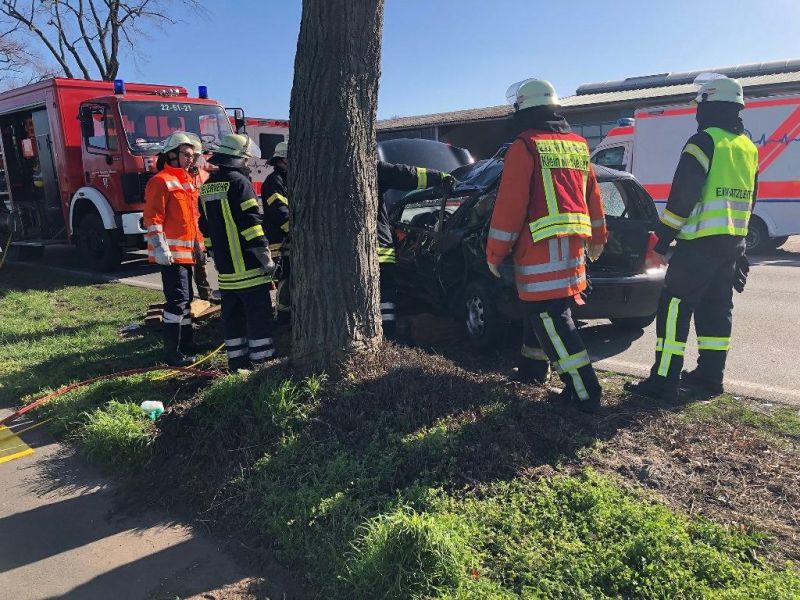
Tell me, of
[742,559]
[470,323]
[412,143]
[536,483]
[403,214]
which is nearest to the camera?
[742,559]

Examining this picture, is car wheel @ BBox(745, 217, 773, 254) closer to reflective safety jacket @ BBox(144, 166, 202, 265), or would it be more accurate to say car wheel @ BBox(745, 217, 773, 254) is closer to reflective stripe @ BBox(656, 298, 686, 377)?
reflective stripe @ BBox(656, 298, 686, 377)

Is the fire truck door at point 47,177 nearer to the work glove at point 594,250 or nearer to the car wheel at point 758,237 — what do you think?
the work glove at point 594,250

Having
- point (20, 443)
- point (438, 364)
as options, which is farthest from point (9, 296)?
point (438, 364)

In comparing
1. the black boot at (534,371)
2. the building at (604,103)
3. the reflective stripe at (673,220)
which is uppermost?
the building at (604,103)

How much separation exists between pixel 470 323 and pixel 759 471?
2.74 m

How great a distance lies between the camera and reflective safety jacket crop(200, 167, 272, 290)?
465 centimetres

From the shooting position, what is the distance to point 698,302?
4.14m

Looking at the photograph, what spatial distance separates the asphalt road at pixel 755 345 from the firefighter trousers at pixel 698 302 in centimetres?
48

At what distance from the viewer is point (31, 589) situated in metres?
2.59

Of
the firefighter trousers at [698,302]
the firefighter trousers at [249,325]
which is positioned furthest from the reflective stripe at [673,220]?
the firefighter trousers at [249,325]

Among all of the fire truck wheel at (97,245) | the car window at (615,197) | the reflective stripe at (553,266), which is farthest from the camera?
the fire truck wheel at (97,245)

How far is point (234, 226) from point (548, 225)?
2.35 meters

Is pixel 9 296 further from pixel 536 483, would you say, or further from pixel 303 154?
pixel 536 483

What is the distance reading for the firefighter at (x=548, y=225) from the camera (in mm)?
3664
